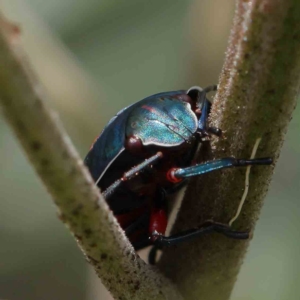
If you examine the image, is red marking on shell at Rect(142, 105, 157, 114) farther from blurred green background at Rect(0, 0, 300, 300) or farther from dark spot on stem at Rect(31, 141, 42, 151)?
dark spot on stem at Rect(31, 141, 42, 151)

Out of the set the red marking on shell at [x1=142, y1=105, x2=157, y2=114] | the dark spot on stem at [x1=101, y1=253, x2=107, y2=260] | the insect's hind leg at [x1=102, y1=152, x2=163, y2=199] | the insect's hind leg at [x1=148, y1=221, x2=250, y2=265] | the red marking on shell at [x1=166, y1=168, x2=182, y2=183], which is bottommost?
the insect's hind leg at [x1=148, y1=221, x2=250, y2=265]

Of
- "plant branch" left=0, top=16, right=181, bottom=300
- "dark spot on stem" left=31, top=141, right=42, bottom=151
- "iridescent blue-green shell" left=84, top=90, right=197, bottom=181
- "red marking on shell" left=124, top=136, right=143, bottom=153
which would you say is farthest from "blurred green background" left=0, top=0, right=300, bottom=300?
"dark spot on stem" left=31, top=141, right=42, bottom=151

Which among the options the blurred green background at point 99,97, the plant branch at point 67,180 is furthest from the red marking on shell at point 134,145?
the blurred green background at point 99,97

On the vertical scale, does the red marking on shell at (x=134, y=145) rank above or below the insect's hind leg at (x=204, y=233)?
above

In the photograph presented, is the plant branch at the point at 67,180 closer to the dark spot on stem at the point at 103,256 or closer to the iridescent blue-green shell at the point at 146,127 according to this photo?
the dark spot on stem at the point at 103,256

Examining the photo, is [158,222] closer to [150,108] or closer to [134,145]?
[134,145]
